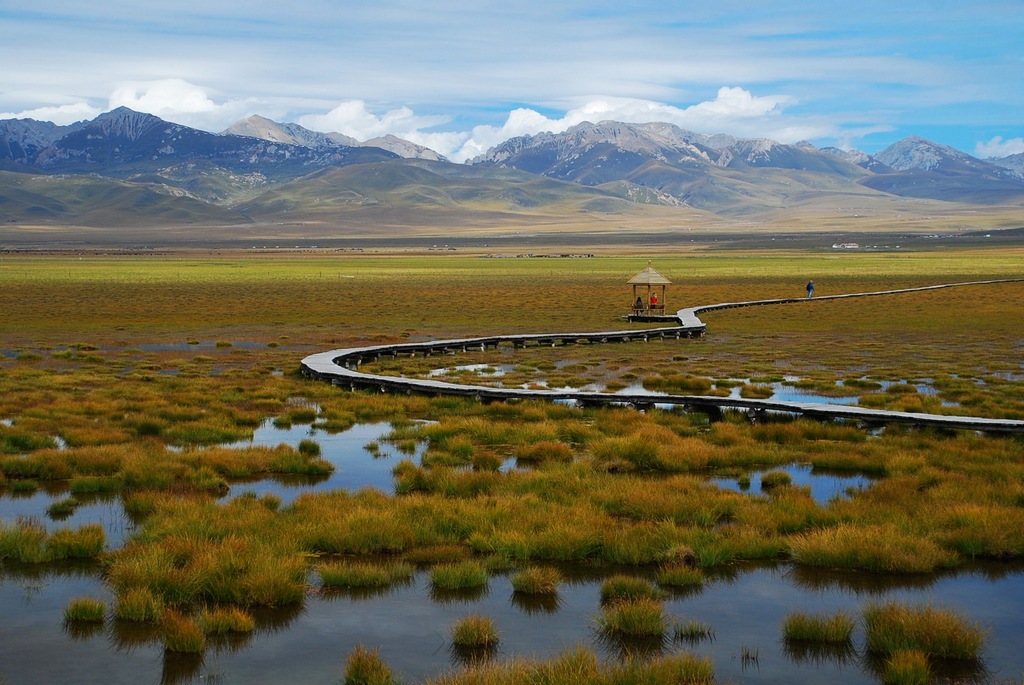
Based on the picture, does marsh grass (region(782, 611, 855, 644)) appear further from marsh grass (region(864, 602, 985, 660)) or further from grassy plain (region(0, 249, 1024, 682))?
grassy plain (region(0, 249, 1024, 682))

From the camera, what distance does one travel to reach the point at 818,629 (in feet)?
30.1

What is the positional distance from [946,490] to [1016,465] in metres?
2.15

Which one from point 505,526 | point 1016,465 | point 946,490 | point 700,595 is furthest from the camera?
point 1016,465

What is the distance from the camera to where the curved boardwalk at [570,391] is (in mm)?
18422

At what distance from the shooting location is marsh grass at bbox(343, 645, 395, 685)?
8109 millimetres

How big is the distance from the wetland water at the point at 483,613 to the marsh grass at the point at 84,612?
0.10m

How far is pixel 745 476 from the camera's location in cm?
1544

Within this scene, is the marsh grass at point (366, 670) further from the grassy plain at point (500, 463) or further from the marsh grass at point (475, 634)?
the grassy plain at point (500, 463)

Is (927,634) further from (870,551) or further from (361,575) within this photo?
(361,575)

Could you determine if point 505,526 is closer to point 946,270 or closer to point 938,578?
point 938,578

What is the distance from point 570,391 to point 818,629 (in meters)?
14.0

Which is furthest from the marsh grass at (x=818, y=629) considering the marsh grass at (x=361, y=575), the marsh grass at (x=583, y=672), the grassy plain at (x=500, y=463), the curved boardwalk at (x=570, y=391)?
the curved boardwalk at (x=570, y=391)

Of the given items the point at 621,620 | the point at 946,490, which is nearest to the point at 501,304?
the point at 946,490

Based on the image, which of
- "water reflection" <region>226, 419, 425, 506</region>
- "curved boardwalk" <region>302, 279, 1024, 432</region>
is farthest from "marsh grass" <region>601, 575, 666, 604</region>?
"curved boardwalk" <region>302, 279, 1024, 432</region>
